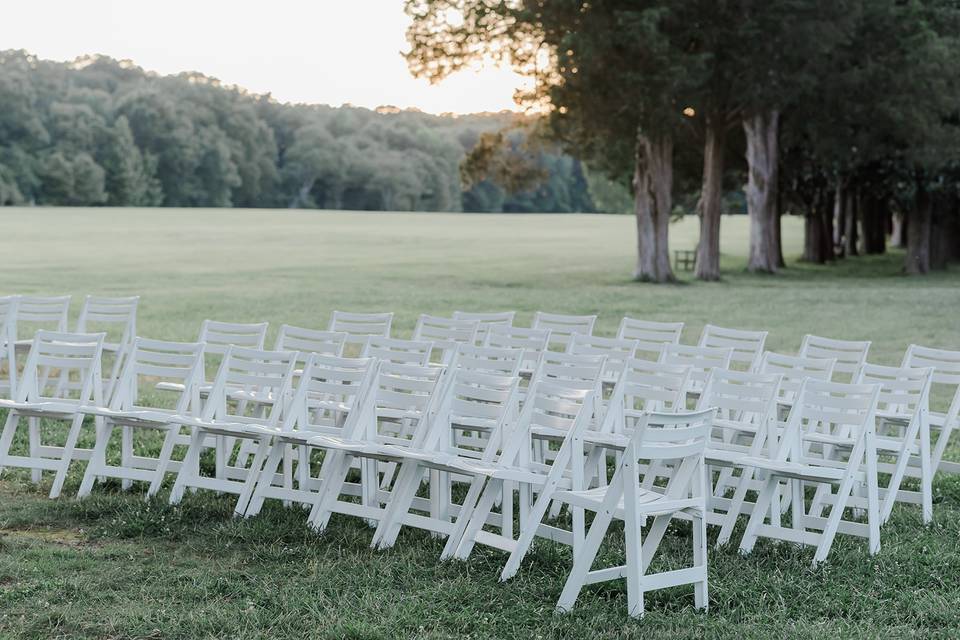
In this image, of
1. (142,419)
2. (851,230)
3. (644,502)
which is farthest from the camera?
(851,230)

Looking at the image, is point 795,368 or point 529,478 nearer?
point 529,478

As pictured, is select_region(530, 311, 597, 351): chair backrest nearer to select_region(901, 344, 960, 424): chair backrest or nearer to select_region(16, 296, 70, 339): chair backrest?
select_region(901, 344, 960, 424): chair backrest

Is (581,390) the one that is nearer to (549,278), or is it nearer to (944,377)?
(944,377)

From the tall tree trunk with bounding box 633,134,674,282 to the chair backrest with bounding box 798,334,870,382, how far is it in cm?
2177

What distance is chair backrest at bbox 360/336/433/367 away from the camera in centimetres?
923

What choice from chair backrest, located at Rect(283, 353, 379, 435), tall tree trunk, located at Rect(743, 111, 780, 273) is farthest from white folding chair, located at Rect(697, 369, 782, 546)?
tall tree trunk, located at Rect(743, 111, 780, 273)

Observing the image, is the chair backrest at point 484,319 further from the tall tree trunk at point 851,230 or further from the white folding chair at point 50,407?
the tall tree trunk at point 851,230

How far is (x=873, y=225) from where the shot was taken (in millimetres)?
53031

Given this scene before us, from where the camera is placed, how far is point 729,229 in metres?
83.1

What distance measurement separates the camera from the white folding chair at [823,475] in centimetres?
704

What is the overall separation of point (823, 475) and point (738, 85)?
25958 mm

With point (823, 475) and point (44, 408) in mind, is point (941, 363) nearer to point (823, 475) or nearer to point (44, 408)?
point (823, 475)

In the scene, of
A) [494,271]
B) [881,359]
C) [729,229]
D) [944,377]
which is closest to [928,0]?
[494,271]

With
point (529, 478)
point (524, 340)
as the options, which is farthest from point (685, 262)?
point (529, 478)
